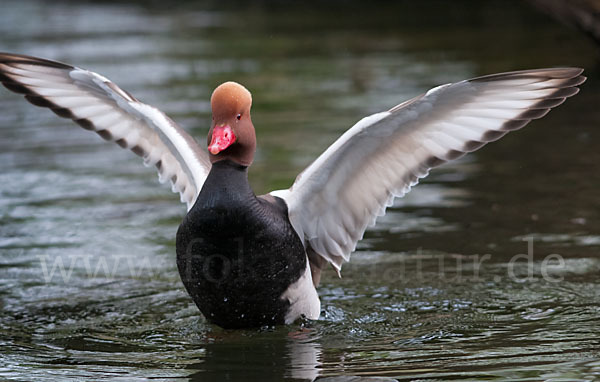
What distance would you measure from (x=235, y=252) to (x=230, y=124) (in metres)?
0.67

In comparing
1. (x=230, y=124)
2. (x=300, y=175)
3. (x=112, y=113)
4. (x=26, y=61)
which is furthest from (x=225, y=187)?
(x=26, y=61)

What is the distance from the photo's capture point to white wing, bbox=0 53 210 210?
5.95m

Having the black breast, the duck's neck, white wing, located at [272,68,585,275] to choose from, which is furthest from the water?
the duck's neck

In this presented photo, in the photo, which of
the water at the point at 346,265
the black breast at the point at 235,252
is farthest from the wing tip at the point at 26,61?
the water at the point at 346,265

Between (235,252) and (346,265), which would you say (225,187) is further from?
(346,265)

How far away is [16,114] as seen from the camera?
1258 cm

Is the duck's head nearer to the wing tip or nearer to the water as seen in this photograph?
the water

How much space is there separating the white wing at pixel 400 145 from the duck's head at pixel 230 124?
0.45 m

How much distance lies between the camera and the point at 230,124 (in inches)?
207

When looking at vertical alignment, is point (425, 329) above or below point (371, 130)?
below

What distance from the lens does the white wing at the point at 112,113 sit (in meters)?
5.95

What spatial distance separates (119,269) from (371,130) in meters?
2.42

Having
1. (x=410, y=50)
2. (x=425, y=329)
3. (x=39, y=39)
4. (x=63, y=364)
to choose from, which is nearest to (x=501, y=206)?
(x=425, y=329)

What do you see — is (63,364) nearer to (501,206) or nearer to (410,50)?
(501,206)
